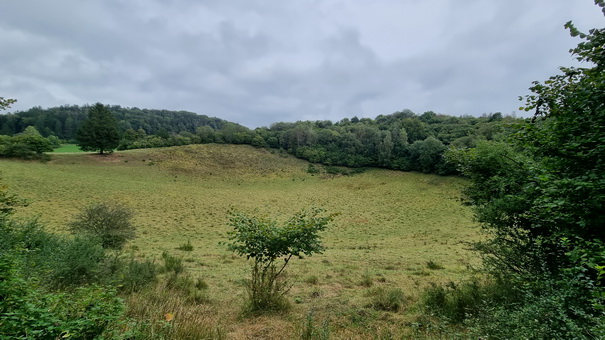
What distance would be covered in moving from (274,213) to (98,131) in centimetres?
3363

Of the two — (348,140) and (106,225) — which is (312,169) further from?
(106,225)

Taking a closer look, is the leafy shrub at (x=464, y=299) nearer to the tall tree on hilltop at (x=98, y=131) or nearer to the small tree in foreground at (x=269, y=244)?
the small tree in foreground at (x=269, y=244)

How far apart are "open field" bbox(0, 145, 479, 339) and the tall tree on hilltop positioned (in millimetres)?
1832

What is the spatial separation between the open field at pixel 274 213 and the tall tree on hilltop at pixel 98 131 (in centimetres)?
183

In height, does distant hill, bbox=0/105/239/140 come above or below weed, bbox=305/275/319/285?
above

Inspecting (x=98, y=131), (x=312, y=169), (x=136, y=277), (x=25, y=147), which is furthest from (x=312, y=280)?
(x=25, y=147)

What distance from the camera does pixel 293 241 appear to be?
19.1 feet

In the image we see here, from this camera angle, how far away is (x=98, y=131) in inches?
1638

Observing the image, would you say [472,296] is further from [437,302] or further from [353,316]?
[353,316]

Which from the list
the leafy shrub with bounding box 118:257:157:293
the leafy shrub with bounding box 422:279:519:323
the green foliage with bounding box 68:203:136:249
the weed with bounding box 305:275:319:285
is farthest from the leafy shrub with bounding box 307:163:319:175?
the leafy shrub with bounding box 422:279:519:323

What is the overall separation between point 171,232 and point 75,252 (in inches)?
641

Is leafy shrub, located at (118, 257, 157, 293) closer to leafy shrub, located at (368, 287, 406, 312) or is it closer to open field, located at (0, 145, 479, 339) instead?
open field, located at (0, 145, 479, 339)

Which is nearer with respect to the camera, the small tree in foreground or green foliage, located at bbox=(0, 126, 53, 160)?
the small tree in foreground

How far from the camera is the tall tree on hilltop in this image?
4114cm
